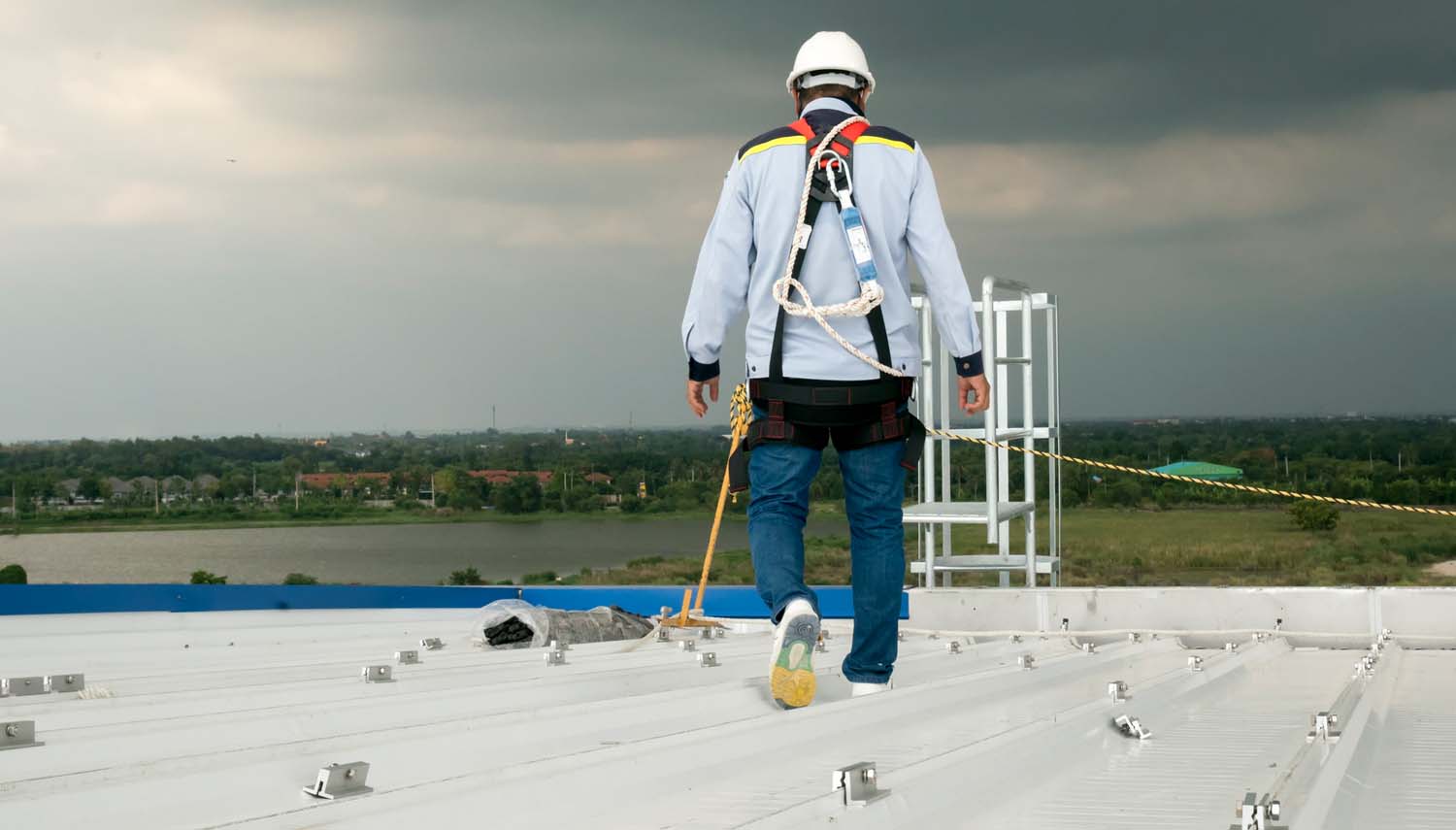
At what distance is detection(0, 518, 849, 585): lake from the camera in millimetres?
22891

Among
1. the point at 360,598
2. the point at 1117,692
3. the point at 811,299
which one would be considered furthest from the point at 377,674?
the point at 360,598

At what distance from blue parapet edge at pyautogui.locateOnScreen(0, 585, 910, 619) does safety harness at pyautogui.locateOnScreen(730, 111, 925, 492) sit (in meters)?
2.18

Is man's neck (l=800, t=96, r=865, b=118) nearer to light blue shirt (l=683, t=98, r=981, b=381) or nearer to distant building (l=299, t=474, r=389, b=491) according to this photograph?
light blue shirt (l=683, t=98, r=981, b=381)

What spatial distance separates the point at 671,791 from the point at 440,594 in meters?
4.14

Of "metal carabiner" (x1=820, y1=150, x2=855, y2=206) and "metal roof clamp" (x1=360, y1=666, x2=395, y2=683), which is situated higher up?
"metal carabiner" (x1=820, y1=150, x2=855, y2=206)

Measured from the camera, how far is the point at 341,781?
1410 mm

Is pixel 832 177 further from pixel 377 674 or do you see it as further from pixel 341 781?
pixel 341 781

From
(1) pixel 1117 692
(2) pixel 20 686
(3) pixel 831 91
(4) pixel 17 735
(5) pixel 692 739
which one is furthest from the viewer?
(3) pixel 831 91

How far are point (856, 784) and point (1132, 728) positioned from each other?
786 mm

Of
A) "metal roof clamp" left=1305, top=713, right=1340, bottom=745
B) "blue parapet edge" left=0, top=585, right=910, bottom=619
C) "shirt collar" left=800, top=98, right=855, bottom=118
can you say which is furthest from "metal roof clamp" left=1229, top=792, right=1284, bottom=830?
"blue parapet edge" left=0, top=585, right=910, bottom=619

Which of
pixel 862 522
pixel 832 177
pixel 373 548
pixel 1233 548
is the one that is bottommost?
pixel 373 548

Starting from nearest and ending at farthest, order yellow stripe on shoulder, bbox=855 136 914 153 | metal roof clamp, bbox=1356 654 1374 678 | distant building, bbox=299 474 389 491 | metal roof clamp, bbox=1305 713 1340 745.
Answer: metal roof clamp, bbox=1305 713 1340 745 < yellow stripe on shoulder, bbox=855 136 914 153 < metal roof clamp, bbox=1356 654 1374 678 < distant building, bbox=299 474 389 491

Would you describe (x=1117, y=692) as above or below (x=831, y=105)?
below

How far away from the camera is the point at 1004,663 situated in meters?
3.22
